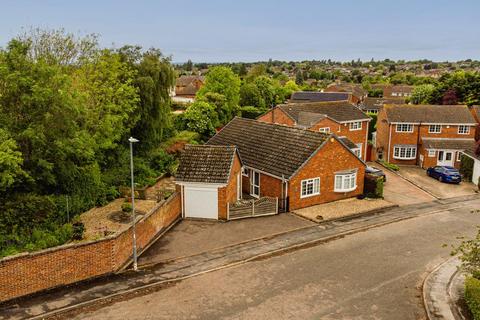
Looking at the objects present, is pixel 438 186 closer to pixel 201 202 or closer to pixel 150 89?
pixel 201 202

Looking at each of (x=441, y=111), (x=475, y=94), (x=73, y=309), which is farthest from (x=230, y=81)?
(x=73, y=309)

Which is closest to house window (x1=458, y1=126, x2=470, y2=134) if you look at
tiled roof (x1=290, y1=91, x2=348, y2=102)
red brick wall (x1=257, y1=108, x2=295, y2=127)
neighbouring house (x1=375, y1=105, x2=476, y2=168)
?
neighbouring house (x1=375, y1=105, x2=476, y2=168)

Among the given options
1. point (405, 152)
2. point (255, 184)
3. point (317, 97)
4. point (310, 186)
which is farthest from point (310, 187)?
point (317, 97)

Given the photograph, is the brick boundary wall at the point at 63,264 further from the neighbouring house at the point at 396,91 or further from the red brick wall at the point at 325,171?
the neighbouring house at the point at 396,91

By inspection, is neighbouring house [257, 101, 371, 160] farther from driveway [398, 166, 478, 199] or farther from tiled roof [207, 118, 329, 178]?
tiled roof [207, 118, 329, 178]

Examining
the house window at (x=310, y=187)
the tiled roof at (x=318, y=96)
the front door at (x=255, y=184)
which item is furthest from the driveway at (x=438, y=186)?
the tiled roof at (x=318, y=96)

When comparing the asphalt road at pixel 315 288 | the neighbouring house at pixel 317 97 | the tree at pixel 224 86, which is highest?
the tree at pixel 224 86

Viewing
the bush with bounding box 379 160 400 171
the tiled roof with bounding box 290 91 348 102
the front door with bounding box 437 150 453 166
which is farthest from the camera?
the tiled roof with bounding box 290 91 348 102
